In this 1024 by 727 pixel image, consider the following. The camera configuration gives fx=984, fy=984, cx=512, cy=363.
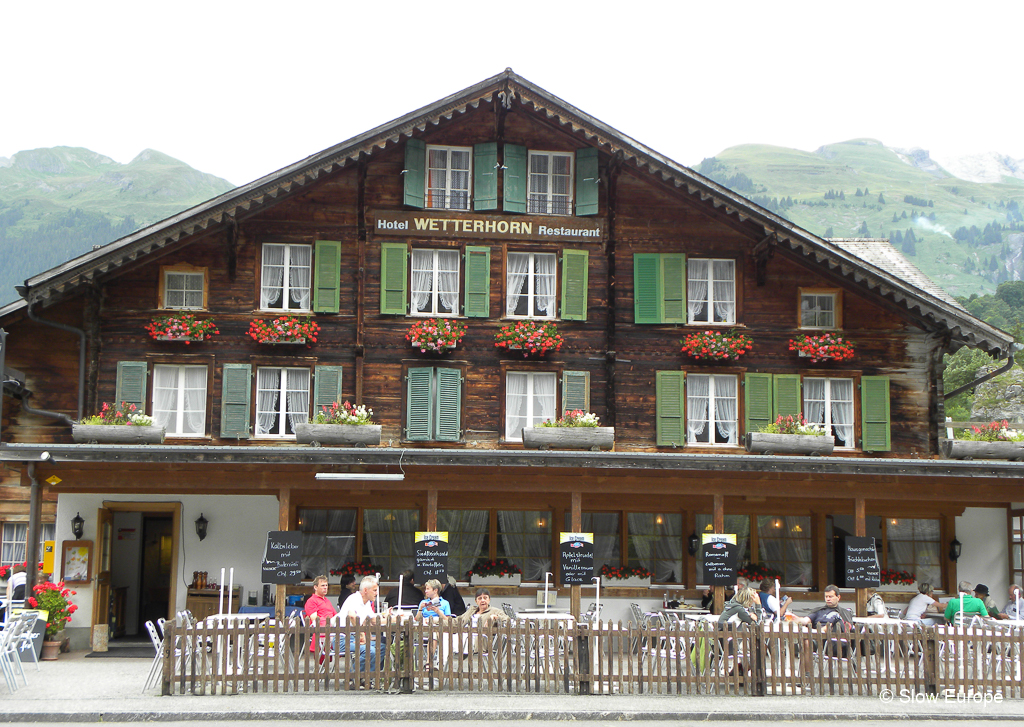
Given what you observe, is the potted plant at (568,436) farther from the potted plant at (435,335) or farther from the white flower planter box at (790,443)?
the white flower planter box at (790,443)

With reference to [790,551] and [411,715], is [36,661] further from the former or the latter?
Answer: [790,551]

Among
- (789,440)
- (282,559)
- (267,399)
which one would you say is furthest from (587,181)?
(282,559)

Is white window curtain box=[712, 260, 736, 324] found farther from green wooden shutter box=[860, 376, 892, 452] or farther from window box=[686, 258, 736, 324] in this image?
green wooden shutter box=[860, 376, 892, 452]

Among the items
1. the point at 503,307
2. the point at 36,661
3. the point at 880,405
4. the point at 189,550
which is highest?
the point at 503,307

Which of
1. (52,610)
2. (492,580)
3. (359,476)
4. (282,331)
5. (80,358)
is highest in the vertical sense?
(282,331)

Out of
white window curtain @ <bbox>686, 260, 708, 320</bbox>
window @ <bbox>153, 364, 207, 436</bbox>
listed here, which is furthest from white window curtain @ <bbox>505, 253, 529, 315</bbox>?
window @ <bbox>153, 364, 207, 436</bbox>

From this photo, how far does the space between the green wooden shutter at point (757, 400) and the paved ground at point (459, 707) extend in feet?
25.5

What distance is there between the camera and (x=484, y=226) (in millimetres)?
19641

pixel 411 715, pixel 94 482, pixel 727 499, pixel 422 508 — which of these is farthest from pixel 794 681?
pixel 94 482

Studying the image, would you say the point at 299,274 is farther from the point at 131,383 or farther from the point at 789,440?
the point at 789,440

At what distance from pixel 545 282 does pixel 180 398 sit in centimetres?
753

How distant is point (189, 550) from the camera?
60.7ft

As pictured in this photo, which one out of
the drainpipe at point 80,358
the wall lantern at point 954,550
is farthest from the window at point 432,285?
the wall lantern at point 954,550

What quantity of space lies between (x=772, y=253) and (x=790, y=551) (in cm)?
601
